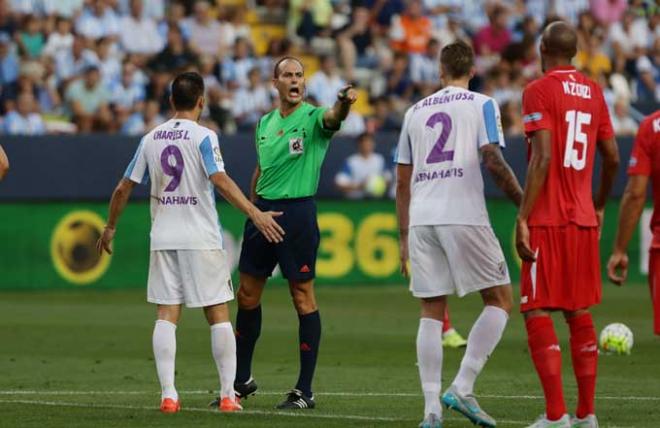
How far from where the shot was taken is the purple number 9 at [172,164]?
9.93 metres

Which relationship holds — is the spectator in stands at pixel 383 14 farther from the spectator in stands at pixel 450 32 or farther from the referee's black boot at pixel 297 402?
the referee's black boot at pixel 297 402

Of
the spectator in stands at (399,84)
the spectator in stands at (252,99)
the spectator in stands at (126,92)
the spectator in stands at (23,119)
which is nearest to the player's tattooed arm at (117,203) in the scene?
the spectator in stands at (23,119)

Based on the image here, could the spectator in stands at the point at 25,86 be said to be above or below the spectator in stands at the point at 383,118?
above

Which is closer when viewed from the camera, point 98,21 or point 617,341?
point 617,341

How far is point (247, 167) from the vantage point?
Result: 22859mm

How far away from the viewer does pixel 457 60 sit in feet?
30.0

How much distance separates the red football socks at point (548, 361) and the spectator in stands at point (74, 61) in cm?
1561

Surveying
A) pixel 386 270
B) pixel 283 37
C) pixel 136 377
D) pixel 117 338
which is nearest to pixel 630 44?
pixel 283 37

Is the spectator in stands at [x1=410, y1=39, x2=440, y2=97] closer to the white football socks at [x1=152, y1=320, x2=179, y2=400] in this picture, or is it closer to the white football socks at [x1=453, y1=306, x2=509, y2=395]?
the white football socks at [x1=152, y1=320, x2=179, y2=400]

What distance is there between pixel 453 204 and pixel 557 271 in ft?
2.76

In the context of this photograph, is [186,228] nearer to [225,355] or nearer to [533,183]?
[225,355]

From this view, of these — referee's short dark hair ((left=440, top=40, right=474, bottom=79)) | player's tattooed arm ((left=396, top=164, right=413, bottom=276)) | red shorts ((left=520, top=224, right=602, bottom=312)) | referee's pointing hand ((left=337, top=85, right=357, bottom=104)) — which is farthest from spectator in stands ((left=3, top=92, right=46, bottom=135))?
red shorts ((left=520, top=224, right=602, bottom=312))

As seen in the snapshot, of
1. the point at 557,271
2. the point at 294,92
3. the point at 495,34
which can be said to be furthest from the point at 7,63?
the point at 557,271

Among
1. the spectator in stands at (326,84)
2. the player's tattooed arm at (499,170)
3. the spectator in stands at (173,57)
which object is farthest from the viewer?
the spectator in stands at (326,84)
